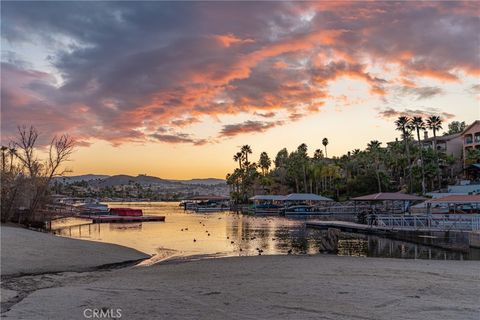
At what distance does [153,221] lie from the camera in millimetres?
65938

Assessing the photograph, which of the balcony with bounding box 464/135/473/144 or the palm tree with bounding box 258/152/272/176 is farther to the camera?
the palm tree with bounding box 258/152/272/176

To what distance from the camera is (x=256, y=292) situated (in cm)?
1331

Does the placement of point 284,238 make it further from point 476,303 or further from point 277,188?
point 277,188

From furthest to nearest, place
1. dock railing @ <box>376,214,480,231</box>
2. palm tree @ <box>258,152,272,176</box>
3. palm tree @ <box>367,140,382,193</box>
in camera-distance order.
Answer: palm tree @ <box>258,152,272,176</box> < palm tree @ <box>367,140,382,193</box> < dock railing @ <box>376,214,480,231</box>

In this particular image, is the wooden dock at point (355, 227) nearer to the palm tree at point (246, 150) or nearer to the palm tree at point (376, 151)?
the palm tree at point (376, 151)

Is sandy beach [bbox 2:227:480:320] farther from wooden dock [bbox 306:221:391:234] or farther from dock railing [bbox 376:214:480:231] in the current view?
wooden dock [bbox 306:221:391:234]

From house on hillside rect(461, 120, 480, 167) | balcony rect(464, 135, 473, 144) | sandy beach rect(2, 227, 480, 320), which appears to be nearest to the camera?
sandy beach rect(2, 227, 480, 320)

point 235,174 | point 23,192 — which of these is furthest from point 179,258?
point 235,174

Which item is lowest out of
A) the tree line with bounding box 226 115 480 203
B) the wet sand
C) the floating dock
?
the floating dock

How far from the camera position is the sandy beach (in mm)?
10758

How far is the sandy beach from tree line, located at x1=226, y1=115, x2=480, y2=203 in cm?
6848

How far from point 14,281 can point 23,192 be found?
3475 cm

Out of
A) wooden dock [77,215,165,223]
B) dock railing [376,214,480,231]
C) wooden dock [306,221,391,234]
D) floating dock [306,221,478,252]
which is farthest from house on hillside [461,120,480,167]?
wooden dock [77,215,165,223]

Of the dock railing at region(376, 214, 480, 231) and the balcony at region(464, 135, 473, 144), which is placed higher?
the balcony at region(464, 135, 473, 144)
